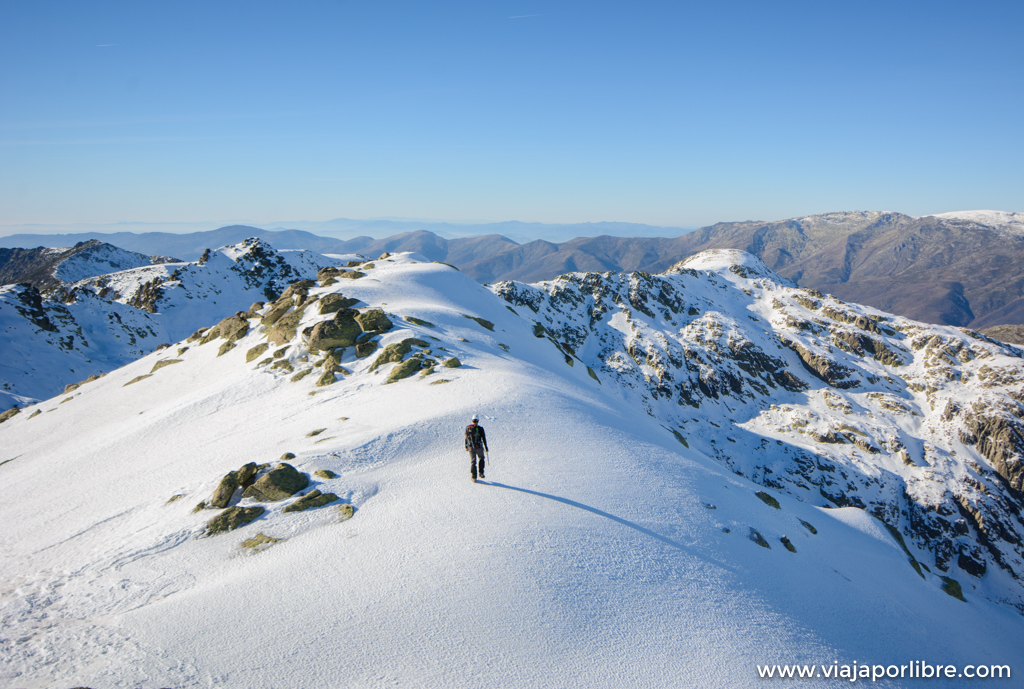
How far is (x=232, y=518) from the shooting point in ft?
44.9

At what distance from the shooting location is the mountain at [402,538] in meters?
9.62

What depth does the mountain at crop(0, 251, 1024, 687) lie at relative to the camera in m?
9.62

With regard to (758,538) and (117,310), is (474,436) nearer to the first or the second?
(758,538)

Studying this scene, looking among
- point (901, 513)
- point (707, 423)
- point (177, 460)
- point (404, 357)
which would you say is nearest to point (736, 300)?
point (707, 423)

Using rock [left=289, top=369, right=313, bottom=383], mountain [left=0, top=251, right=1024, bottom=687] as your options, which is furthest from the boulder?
rock [left=289, top=369, right=313, bottom=383]

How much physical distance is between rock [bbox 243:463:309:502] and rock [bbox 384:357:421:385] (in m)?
11.5

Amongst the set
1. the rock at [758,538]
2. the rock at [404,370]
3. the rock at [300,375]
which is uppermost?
the rock at [404,370]

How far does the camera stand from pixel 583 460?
60.5 feet

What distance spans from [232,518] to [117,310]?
88662mm

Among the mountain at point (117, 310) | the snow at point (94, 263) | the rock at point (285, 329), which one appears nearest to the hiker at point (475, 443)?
the rock at point (285, 329)

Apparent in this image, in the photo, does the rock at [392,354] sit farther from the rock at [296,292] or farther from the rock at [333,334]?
the rock at [296,292]

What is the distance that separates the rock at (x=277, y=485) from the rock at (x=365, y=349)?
14697 mm

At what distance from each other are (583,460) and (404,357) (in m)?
15.1

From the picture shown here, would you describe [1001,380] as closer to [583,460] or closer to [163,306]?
[583,460]
